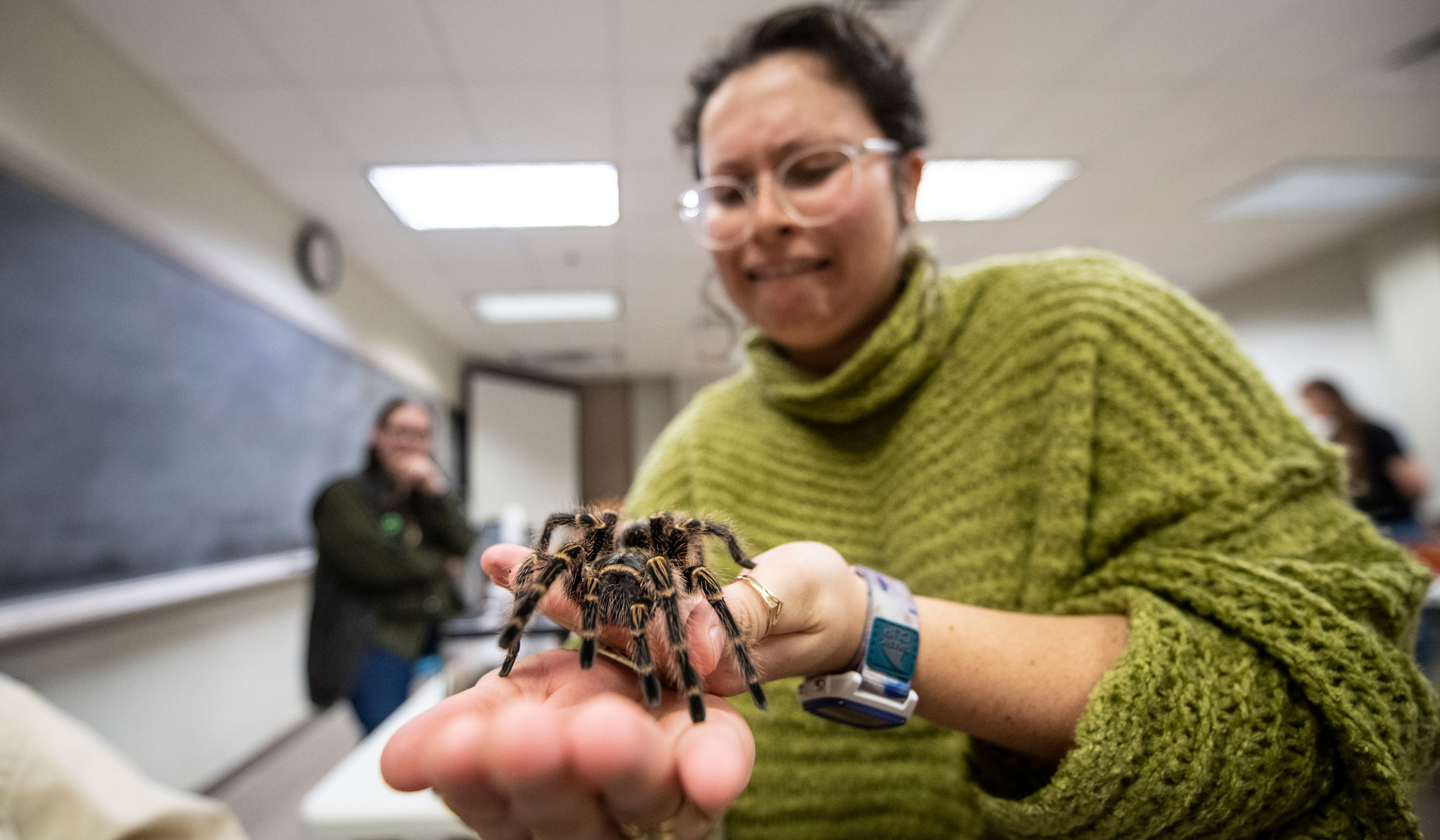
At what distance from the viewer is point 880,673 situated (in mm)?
585

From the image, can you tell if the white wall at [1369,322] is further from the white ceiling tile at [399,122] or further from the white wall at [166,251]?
the white wall at [166,251]

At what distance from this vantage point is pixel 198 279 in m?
2.98

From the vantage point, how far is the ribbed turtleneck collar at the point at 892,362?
33.3 inches

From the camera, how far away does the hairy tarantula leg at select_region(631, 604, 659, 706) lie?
1.67 ft

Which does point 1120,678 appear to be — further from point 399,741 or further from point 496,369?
point 496,369

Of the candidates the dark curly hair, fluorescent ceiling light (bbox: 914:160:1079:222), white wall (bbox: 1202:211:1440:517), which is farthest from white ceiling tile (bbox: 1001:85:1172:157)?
the dark curly hair

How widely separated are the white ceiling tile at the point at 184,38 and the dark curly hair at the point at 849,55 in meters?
2.56

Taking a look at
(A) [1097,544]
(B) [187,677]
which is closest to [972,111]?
(A) [1097,544]

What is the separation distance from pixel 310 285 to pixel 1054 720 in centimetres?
490

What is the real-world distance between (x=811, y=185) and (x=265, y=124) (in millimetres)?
3474

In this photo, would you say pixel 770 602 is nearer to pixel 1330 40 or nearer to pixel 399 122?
pixel 399 122

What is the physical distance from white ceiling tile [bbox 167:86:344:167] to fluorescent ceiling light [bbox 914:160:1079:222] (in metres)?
3.28

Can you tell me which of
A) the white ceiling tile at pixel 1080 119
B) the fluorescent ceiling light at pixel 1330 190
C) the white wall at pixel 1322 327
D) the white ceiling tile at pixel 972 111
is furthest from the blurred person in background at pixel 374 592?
the white wall at pixel 1322 327

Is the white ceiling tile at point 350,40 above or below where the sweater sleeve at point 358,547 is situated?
above
